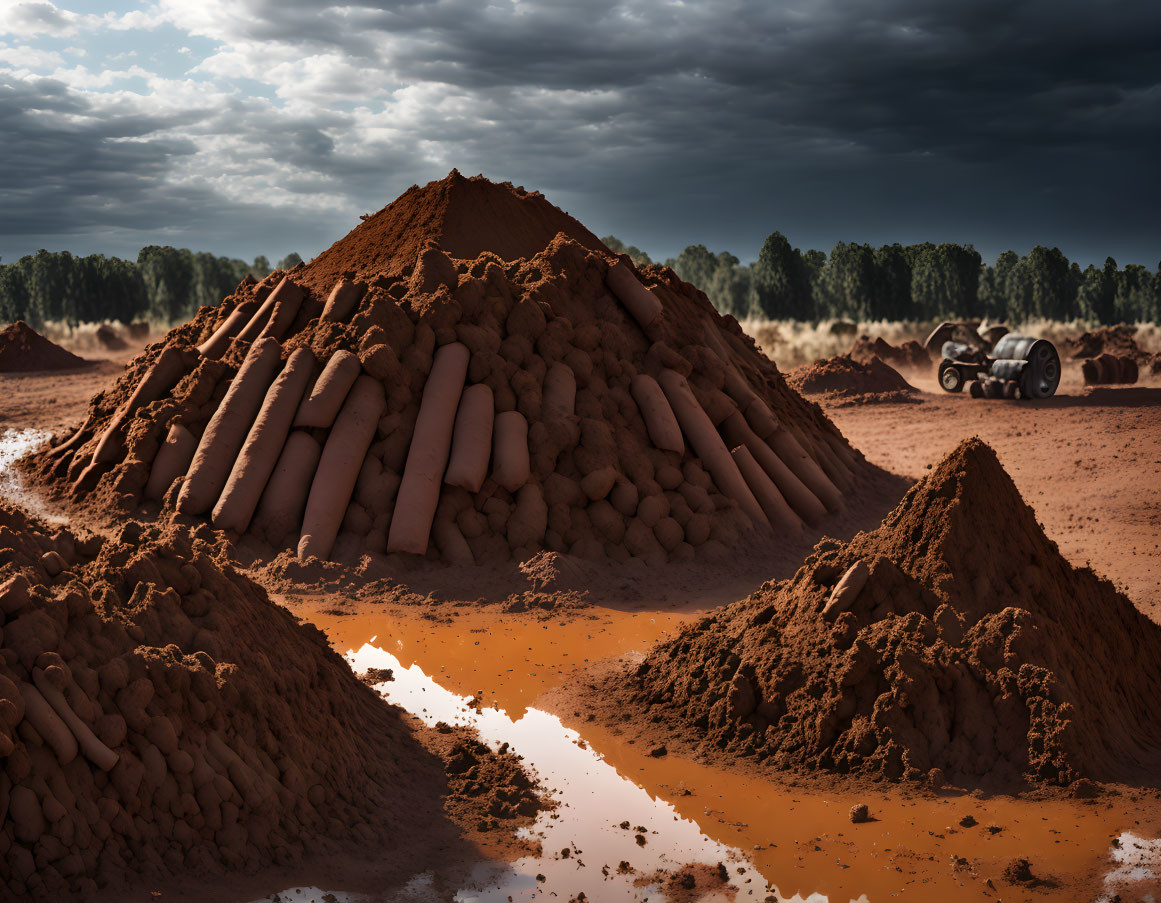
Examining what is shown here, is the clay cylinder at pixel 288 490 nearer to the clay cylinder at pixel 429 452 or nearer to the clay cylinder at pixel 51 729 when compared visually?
the clay cylinder at pixel 429 452

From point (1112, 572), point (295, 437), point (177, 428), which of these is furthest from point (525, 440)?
point (1112, 572)

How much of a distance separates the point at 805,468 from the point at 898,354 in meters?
21.3

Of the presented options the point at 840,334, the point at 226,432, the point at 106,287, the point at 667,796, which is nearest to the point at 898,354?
the point at 840,334

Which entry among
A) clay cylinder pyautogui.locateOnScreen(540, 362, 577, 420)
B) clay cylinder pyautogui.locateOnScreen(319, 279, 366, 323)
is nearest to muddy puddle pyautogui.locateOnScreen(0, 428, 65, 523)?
clay cylinder pyautogui.locateOnScreen(319, 279, 366, 323)

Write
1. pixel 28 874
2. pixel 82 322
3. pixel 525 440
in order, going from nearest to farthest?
pixel 28 874
pixel 525 440
pixel 82 322

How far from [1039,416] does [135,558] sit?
19.7 metres

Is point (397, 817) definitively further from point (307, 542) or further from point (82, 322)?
point (82, 322)

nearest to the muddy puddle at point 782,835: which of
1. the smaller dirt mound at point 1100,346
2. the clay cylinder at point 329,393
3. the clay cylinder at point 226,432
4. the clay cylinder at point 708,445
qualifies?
the clay cylinder at point 329,393

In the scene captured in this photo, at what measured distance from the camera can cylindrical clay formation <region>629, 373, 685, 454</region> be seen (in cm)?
1157

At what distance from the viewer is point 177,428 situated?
11.9m

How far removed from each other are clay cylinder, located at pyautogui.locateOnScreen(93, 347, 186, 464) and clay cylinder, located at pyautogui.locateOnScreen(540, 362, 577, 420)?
5.22m

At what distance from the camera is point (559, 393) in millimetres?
11523

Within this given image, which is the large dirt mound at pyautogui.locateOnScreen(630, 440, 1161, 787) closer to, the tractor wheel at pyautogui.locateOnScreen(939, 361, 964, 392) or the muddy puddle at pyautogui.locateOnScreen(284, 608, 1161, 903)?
the muddy puddle at pyautogui.locateOnScreen(284, 608, 1161, 903)

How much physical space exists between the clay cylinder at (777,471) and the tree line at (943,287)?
37.7m
